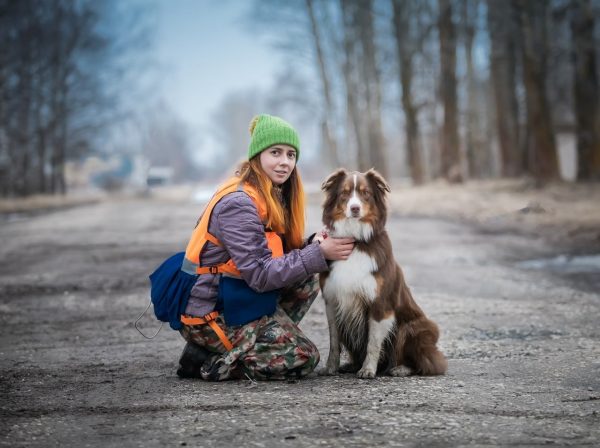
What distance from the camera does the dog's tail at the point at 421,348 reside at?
4648 mm

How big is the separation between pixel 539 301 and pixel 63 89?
32543 mm

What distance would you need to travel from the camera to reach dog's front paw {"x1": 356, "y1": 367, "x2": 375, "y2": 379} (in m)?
4.61

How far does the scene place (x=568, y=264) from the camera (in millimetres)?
9742

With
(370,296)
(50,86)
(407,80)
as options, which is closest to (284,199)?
(370,296)

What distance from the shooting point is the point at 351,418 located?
3551 millimetres

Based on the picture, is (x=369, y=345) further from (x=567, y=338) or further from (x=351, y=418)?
(x=567, y=338)

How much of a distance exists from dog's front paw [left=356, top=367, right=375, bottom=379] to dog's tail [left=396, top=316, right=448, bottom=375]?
0.27 meters

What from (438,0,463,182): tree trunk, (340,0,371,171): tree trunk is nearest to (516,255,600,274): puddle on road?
(438,0,463,182): tree trunk

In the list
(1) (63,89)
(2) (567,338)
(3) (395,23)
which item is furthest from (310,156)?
(2) (567,338)

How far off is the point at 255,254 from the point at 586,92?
57.5ft

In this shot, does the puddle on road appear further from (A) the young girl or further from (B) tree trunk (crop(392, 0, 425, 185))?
(B) tree trunk (crop(392, 0, 425, 185))

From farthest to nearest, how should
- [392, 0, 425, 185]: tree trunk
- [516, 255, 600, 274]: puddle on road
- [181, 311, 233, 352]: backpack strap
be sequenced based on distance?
[392, 0, 425, 185]: tree trunk < [516, 255, 600, 274]: puddle on road < [181, 311, 233, 352]: backpack strap

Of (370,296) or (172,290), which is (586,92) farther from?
(172,290)

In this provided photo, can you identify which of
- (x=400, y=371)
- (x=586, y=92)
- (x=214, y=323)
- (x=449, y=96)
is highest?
(x=449, y=96)
